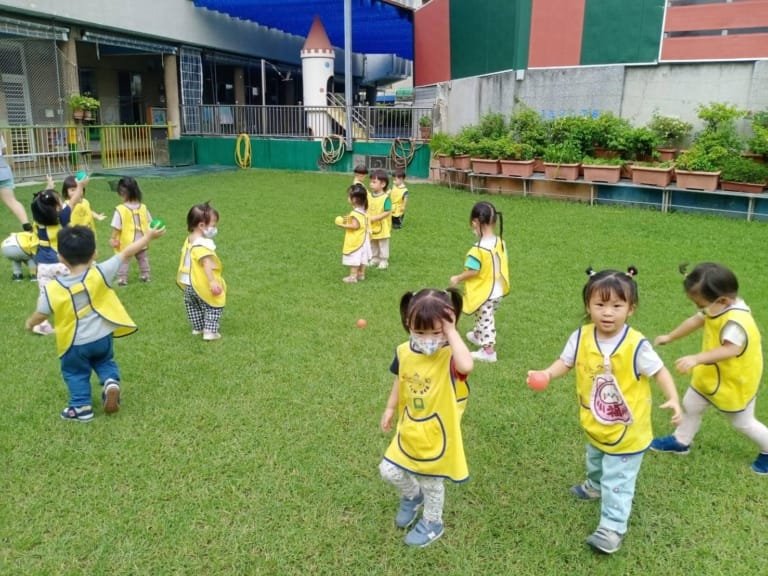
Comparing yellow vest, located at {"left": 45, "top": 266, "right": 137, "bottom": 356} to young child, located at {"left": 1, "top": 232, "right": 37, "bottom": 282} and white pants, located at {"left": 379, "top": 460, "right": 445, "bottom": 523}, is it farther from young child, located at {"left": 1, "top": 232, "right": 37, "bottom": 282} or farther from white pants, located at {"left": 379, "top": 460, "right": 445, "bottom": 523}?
young child, located at {"left": 1, "top": 232, "right": 37, "bottom": 282}

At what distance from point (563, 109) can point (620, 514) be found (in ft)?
39.7

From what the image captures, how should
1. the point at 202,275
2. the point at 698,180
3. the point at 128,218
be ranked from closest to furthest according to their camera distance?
1. the point at 202,275
2. the point at 128,218
3. the point at 698,180

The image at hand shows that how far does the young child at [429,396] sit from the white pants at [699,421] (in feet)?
4.65

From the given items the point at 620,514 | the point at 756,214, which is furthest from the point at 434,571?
the point at 756,214

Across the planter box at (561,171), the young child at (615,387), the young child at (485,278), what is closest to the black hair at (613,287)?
the young child at (615,387)

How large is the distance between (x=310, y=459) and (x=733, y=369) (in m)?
2.25

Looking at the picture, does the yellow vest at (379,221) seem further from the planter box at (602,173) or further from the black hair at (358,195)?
the planter box at (602,173)

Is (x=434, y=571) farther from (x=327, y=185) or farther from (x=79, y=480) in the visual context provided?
(x=327, y=185)

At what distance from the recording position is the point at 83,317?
12.6ft

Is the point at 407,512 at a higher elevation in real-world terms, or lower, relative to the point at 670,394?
lower

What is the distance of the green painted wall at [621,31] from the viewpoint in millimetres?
12289

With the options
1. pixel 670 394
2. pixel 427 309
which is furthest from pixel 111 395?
pixel 670 394

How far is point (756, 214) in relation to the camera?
10.2 metres

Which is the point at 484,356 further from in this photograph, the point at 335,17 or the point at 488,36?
the point at 335,17
